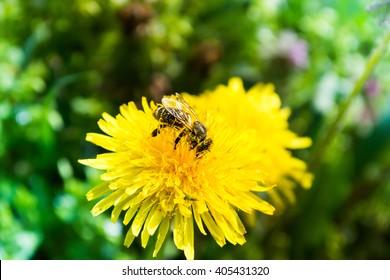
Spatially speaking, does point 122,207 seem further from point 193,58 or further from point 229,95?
point 193,58

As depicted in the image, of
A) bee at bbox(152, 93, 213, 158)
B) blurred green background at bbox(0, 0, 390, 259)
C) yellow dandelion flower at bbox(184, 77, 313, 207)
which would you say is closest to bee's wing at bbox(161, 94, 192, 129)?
bee at bbox(152, 93, 213, 158)

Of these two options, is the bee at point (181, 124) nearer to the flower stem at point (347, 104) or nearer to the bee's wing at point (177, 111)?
the bee's wing at point (177, 111)

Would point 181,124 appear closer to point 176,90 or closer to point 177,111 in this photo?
point 177,111

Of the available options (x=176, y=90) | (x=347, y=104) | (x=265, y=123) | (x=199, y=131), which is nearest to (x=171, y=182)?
(x=199, y=131)

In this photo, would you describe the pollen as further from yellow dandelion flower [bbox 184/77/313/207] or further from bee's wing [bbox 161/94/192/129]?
yellow dandelion flower [bbox 184/77/313/207]

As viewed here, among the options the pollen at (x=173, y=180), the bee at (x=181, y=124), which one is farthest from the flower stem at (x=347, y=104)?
the bee at (x=181, y=124)
